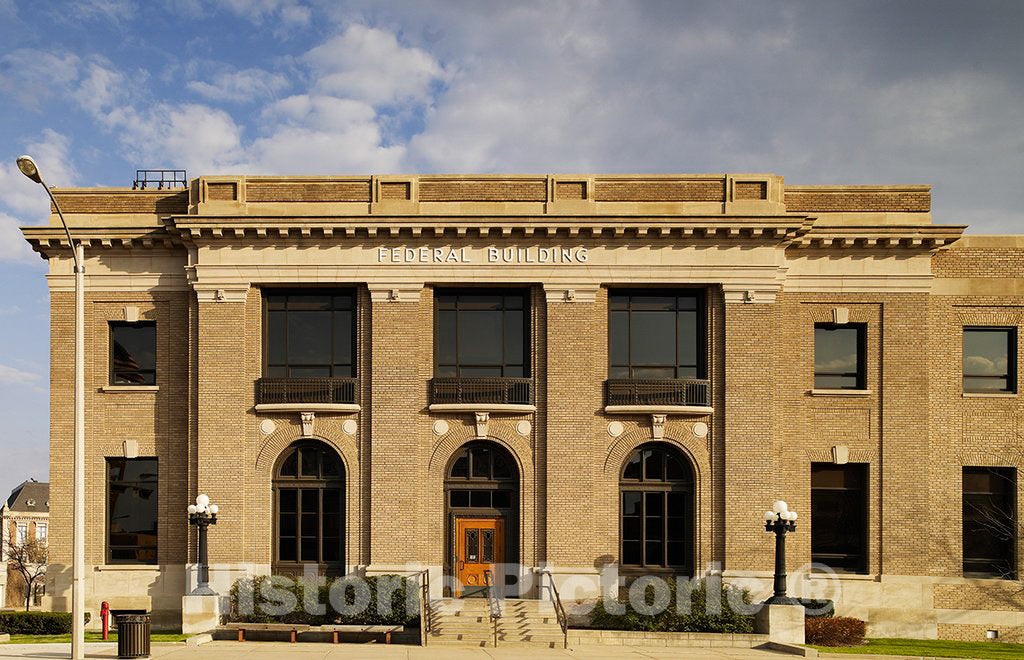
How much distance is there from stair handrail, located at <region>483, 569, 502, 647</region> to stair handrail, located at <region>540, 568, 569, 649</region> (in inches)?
57.9

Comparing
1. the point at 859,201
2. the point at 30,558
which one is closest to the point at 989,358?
the point at 859,201

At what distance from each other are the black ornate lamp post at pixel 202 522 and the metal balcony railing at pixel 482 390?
21.3ft

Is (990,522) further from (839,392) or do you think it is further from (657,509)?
(657,509)

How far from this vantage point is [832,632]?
882 inches

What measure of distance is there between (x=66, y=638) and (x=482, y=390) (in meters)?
12.3

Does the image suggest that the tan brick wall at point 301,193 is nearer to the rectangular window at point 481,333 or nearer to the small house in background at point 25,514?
the rectangular window at point 481,333

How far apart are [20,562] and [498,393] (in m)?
73.4

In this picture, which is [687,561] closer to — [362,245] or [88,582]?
[362,245]

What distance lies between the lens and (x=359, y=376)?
25359 mm

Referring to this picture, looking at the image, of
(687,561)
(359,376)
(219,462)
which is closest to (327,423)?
(359,376)

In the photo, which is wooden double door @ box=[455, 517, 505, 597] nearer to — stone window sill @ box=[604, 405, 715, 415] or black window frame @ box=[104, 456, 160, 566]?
stone window sill @ box=[604, 405, 715, 415]

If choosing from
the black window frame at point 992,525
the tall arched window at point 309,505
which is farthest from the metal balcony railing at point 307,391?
the black window frame at point 992,525

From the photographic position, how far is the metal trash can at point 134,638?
18469mm

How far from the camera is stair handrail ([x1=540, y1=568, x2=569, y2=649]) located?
21.9m
